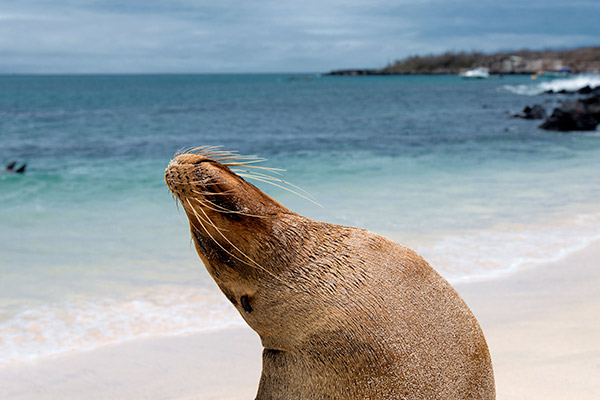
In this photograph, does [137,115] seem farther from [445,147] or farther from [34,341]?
[34,341]

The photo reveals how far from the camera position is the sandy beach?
170 inches

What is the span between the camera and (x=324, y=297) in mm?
2609

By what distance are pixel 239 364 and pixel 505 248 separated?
4310 millimetres

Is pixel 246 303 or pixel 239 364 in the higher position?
pixel 246 303

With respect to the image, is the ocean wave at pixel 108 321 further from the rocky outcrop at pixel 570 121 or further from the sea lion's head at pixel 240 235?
the rocky outcrop at pixel 570 121

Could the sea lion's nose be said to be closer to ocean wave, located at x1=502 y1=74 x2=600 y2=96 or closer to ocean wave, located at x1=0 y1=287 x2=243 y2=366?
ocean wave, located at x1=0 y1=287 x2=243 y2=366

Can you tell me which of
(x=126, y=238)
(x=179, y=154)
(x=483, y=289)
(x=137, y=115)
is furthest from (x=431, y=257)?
(x=137, y=115)

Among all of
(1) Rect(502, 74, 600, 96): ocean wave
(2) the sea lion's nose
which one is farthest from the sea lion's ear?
(1) Rect(502, 74, 600, 96): ocean wave

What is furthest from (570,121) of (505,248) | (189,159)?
(189,159)

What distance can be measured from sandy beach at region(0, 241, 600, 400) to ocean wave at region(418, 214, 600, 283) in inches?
37.8

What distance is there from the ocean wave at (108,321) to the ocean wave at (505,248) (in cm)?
266

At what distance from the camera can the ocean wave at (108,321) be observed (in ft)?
17.2

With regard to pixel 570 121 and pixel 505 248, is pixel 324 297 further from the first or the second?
pixel 570 121

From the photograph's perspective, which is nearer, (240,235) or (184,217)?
(240,235)
